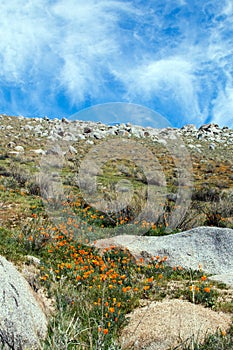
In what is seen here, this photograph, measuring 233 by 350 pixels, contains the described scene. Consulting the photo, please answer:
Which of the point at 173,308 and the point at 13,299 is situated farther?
the point at 173,308

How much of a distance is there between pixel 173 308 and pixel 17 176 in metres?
11.2

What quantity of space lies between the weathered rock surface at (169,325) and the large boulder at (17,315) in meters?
0.93

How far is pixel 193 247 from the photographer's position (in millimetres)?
7633

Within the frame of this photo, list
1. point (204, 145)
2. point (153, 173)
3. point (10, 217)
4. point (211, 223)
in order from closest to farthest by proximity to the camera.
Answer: point (10, 217) < point (211, 223) < point (153, 173) < point (204, 145)

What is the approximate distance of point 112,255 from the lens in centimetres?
688

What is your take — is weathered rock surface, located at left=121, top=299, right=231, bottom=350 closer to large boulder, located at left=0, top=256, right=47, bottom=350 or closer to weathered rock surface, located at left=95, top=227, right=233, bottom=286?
large boulder, located at left=0, top=256, right=47, bottom=350

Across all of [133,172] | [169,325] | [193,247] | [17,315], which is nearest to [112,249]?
[193,247]

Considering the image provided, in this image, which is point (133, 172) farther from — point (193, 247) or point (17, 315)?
point (17, 315)

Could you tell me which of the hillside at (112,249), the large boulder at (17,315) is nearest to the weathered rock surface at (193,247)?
the hillside at (112,249)

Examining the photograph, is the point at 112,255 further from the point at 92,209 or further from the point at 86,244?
the point at 92,209

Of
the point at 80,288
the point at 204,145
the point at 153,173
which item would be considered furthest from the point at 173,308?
the point at 204,145

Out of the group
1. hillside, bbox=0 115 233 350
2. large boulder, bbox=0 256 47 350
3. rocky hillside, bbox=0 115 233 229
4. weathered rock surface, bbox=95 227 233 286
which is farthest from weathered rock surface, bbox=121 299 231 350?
rocky hillside, bbox=0 115 233 229

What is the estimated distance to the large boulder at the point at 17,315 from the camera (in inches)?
137

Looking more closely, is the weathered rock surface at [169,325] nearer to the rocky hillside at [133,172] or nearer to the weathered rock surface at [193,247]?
the weathered rock surface at [193,247]
